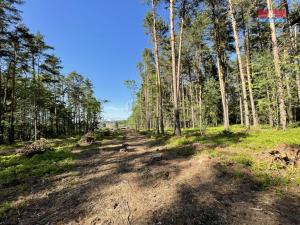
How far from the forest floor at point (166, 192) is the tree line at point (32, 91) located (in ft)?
57.3

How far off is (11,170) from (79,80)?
36751mm

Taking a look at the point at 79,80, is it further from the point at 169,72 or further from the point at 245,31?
the point at 245,31

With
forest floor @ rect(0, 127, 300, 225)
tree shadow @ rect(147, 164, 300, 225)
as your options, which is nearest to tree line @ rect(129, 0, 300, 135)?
forest floor @ rect(0, 127, 300, 225)

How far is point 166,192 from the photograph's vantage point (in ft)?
18.1

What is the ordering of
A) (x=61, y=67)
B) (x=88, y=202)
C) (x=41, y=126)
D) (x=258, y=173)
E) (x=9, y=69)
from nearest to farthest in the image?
(x=88, y=202) < (x=258, y=173) < (x=9, y=69) < (x=61, y=67) < (x=41, y=126)

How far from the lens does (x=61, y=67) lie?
33.8 meters

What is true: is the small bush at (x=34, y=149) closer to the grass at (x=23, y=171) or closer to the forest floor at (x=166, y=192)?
the grass at (x=23, y=171)

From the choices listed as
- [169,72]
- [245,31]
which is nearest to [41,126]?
[169,72]

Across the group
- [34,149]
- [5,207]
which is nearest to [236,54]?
[34,149]

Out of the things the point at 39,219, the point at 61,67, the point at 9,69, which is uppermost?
the point at 61,67

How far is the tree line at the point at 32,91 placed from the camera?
2280 centimetres

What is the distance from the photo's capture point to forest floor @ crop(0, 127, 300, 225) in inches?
171

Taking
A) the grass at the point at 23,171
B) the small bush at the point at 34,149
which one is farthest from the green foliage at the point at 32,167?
the small bush at the point at 34,149

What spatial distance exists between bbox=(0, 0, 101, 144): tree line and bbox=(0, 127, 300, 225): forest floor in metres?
17.5
